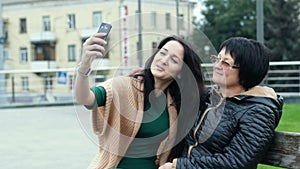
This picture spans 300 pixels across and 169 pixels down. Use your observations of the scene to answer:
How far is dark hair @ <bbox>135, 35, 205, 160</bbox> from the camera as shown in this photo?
219cm

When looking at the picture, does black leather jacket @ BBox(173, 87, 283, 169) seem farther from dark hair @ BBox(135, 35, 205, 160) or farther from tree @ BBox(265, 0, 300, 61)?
tree @ BBox(265, 0, 300, 61)

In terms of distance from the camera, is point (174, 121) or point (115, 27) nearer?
point (115, 27)

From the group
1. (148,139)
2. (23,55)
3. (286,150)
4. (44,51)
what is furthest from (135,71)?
(23,55)

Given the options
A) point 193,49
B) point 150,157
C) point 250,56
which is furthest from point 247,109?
point 150,157

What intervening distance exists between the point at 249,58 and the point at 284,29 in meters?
26.0

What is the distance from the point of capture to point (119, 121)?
2172 millimetres

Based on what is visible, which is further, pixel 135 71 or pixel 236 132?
pixel 135 71

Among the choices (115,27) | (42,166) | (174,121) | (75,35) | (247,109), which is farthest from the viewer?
(75,35)

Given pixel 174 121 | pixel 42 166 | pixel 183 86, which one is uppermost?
pixel 183 86

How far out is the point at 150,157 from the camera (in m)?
2.27

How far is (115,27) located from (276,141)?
0.82 m

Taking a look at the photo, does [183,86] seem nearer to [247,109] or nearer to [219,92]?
[219,92]

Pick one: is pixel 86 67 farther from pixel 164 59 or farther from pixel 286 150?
pixel 286 150

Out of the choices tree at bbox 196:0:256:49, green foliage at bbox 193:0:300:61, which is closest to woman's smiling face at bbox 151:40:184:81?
green foliage at bbox 193:0:300:61
